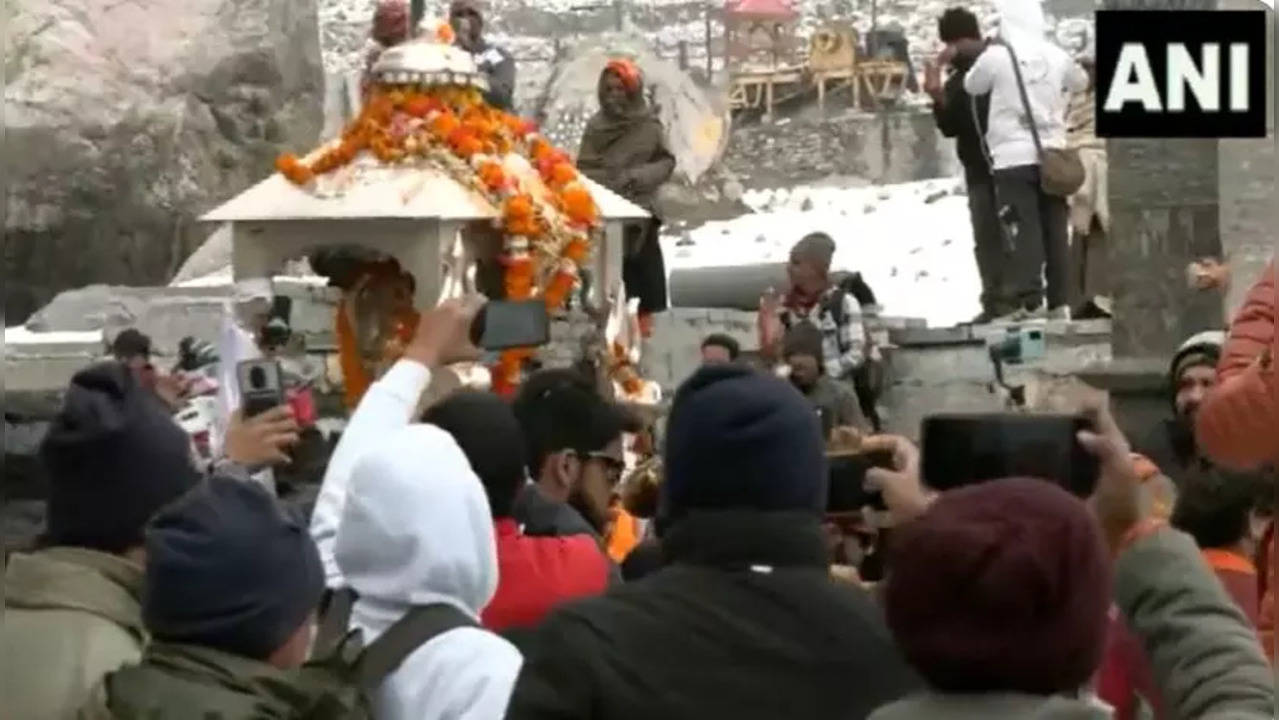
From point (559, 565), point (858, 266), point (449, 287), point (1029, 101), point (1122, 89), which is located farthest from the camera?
point (858, 266)

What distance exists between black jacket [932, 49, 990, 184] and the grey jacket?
7.87 metres

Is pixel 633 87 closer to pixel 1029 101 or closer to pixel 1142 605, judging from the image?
pixel 1029 101

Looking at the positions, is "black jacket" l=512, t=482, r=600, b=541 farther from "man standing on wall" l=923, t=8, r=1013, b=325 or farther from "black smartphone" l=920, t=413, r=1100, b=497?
"man standing on wall" l=923, t=8, r=1013, b=325

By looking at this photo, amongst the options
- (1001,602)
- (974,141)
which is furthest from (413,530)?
(974,141)

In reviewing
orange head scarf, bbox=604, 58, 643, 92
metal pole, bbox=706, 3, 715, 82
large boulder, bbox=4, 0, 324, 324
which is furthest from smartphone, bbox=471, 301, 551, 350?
metal pole, bbox=706, 3, 715, 82

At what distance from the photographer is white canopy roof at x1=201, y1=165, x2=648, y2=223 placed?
805cm

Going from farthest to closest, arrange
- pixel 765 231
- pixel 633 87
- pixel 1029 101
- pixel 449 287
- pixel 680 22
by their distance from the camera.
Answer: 1. pixel 680 22
2. pixel 765 231
3. pixel 633 87
4. pixel 1029 101
5. pixel 449 287

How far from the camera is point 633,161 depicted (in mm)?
11250

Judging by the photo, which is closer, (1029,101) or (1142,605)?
(1142,605)

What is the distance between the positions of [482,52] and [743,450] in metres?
9.01

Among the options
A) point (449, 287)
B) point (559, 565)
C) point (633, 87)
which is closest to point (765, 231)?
point (633, 87)

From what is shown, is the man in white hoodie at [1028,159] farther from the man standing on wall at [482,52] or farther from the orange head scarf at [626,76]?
the man standing on wall at [482,52]

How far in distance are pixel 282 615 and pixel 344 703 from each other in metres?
0.13

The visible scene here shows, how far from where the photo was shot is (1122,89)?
19.5ft
